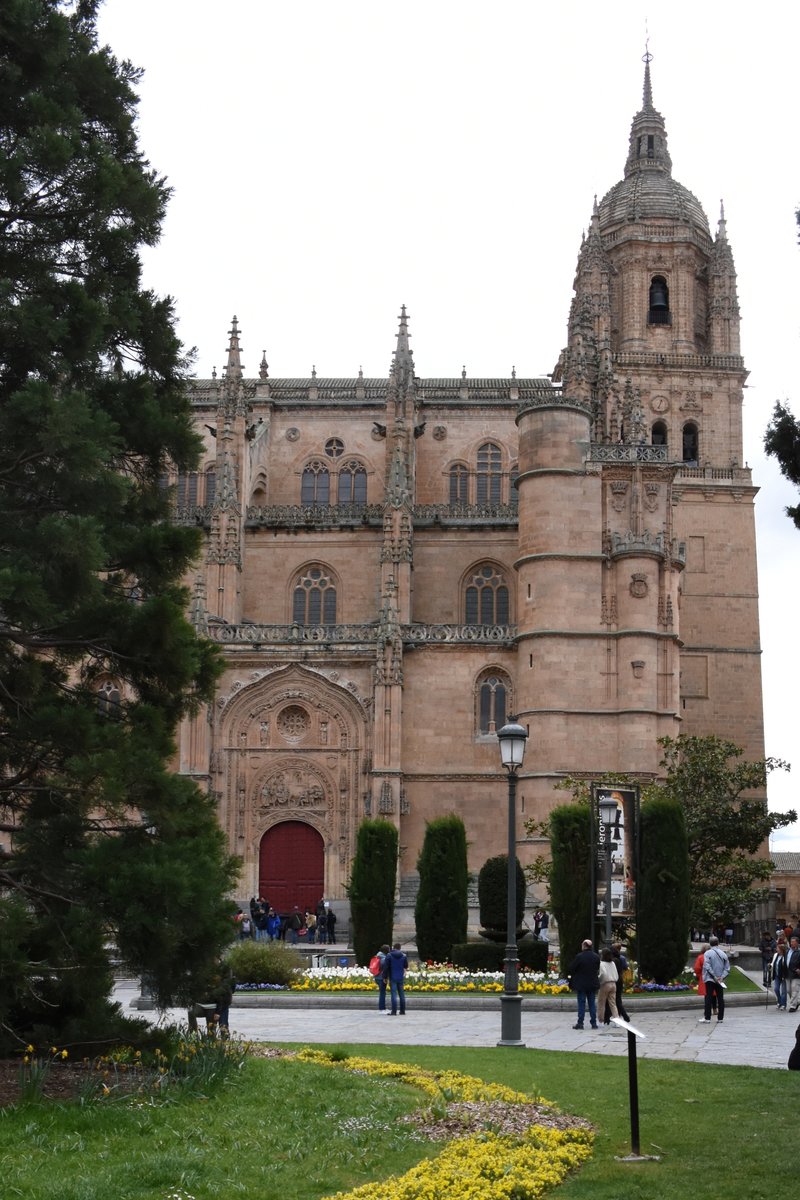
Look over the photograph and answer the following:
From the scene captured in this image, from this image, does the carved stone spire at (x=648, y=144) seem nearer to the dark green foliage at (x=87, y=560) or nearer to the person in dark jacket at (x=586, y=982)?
the person in dark jacket at (x=586, y=982)

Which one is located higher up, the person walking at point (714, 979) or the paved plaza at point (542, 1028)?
the person walking at point (714, 979)

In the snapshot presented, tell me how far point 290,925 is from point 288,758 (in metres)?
5.52

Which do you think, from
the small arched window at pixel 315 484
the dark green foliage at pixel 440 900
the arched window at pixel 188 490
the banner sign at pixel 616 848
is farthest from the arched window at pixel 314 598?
the banner sign at pixel 616 848

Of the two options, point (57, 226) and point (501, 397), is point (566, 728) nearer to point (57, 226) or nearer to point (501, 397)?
point (501, 397)

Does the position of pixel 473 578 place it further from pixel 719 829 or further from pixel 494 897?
pixel 494 897

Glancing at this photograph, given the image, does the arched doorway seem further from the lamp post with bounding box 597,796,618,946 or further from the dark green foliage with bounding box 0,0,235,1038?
the dark green foliage with bounding box 0,0,235,1038

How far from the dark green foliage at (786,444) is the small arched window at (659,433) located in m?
46.7

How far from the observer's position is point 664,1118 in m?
12.6

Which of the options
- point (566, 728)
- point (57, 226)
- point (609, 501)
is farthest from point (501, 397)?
point (57, 226)

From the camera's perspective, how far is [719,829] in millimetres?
35469

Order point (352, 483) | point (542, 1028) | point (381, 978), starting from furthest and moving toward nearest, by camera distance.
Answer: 1. point (352, 483)
2. point (381, 978)
3. point (542, 1028)

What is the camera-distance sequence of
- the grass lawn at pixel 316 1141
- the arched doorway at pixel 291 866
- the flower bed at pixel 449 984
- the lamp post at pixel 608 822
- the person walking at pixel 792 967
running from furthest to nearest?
the arched doorway at pixel 291 866 < the flower bed at pixel 449 984 < the lamp post at pixel 608 822 < the person walking at pixel 792 967 < the grass lawn at pixel 316 1141

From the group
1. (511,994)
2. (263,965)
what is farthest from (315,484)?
(511,994)

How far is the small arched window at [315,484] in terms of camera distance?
186 feet
